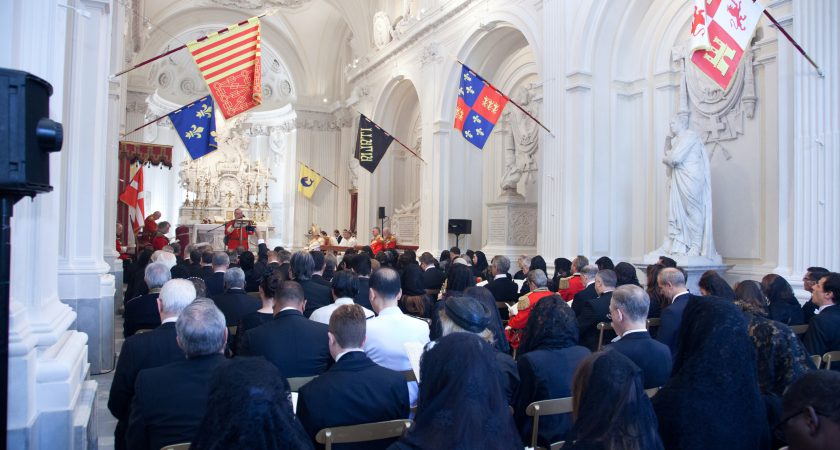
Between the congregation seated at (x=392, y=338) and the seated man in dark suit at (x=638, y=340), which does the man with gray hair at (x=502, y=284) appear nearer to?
the congregation seated at (x=392, y=338)

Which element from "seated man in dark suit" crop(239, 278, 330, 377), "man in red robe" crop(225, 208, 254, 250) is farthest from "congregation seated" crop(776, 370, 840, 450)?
"man in red robe" crop(225, 208, 254, 250)

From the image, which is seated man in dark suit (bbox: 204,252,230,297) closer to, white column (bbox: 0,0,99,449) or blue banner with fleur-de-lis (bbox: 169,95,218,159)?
white column (bbox: 0,0,99,449)

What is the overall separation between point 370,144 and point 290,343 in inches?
452

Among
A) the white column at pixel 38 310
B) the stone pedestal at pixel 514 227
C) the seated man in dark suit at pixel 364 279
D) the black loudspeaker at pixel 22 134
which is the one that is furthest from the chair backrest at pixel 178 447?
the stone pedestal at pixel 514 227

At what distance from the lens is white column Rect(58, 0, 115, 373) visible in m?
5.20

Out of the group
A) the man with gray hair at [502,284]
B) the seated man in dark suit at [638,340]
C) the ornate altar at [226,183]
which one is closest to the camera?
the seated man in dark suit at [638,340]

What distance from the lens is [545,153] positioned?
11016mm

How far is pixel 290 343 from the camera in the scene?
3.21 metres

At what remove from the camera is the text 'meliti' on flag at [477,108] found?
10453mm

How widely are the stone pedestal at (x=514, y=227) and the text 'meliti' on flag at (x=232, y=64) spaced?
5.74m

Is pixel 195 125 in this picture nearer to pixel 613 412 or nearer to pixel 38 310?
pixel 38 310

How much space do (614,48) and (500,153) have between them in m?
4.63

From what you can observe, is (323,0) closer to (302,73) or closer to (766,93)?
(302,73)

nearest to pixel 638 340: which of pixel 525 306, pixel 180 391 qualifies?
pixel 525 306
